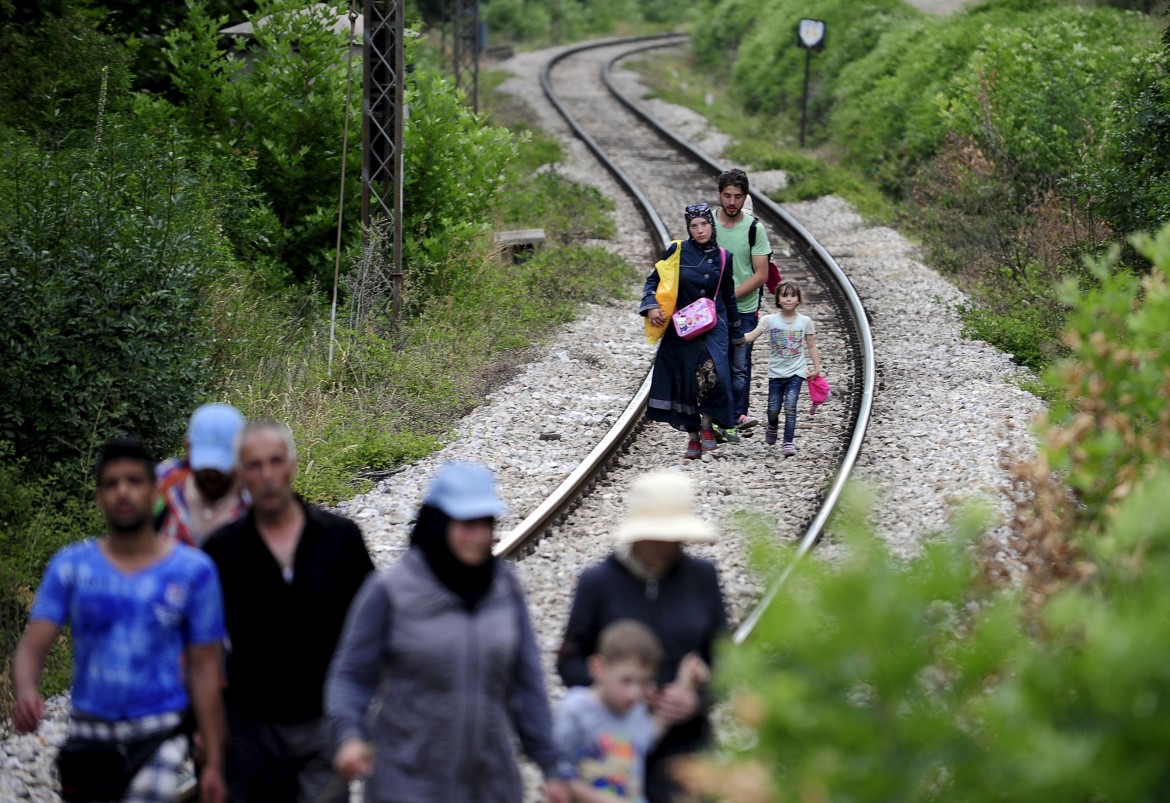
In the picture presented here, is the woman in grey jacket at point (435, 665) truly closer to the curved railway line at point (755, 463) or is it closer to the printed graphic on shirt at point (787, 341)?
the curved railway line at point (755, 463)

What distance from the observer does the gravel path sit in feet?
27.2

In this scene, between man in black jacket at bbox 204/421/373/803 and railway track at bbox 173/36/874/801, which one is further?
railway track at bbox 173/36/874/801

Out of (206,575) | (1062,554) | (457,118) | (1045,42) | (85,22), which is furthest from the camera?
(1045,42)

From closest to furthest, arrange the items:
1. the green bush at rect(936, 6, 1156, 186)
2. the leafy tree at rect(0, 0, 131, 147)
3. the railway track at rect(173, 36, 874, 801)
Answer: the railway track at rect(173, 36, 874, 801)
the leafy tree at rect(0, 0, 131, 147)
the green bush at rect(936, 6, 1156, 186)

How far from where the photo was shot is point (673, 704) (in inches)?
176

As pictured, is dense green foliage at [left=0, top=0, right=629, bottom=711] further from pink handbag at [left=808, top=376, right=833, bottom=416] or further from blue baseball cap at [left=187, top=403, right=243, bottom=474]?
blue baseball cap at [left=187, top=403, right=243, bottom=474]

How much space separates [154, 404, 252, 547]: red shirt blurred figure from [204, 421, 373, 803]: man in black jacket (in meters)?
0.25

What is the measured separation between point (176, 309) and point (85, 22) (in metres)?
6.65

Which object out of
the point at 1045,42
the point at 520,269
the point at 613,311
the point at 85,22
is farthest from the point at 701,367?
the point at 1045,42

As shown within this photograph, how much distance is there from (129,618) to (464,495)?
1.28 m

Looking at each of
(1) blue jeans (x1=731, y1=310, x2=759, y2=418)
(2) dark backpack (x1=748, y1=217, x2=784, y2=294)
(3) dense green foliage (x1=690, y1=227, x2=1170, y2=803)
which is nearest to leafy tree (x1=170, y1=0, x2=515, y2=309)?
(1) blue jeans (x1=731, y1=310, x2=759, y2=418)

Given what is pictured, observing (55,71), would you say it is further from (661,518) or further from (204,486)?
(661,518)

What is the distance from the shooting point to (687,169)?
2536cm

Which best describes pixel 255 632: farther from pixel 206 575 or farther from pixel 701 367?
pixel 701 367
